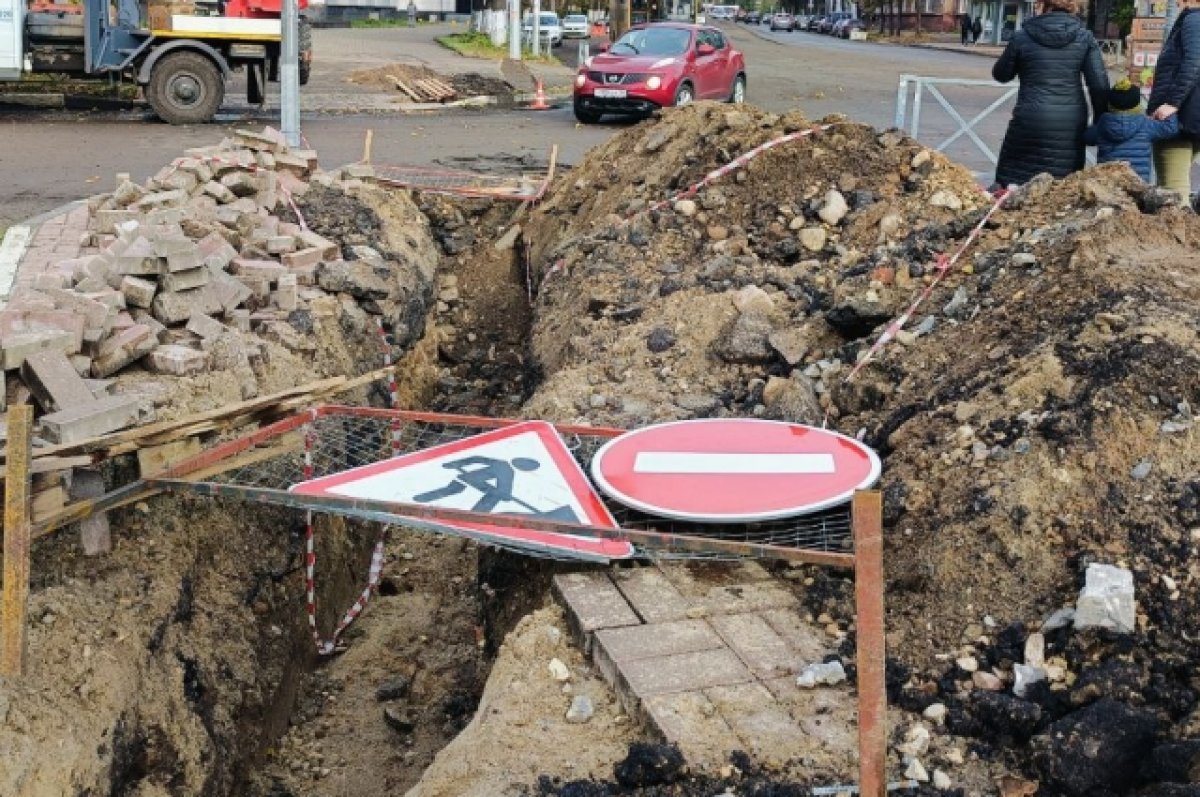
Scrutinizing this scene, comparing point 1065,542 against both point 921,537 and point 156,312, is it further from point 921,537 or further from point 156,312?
point 156,312

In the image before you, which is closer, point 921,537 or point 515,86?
point 921,537

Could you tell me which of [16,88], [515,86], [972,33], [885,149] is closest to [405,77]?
[515,86]

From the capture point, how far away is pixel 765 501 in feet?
16.0

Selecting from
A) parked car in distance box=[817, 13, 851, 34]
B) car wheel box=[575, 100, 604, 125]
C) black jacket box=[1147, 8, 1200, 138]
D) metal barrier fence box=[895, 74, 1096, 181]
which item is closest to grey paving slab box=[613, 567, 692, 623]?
black jacket box=[1147, 8, 1200, 138]

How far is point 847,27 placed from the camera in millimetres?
69438

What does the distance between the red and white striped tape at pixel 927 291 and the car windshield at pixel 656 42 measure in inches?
528

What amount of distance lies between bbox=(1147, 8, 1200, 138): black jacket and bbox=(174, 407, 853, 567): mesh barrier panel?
4.93 metres

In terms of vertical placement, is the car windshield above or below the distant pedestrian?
above

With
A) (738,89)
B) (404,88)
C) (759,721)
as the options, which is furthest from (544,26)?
(759,721)

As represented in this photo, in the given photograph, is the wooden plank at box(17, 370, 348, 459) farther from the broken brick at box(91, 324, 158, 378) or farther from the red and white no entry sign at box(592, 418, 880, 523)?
the broken brick at box(91, 324, 158, 378)

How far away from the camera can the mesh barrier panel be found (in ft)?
13.3

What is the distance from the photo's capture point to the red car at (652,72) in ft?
64.0

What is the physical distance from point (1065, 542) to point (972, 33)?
199ft

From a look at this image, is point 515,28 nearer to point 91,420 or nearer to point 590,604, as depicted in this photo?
point 91,420
